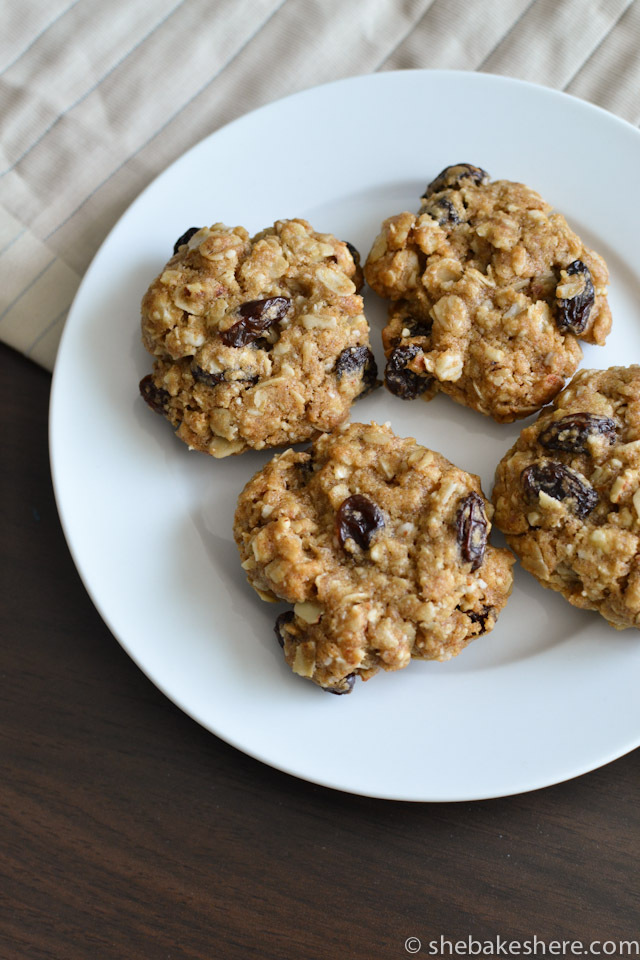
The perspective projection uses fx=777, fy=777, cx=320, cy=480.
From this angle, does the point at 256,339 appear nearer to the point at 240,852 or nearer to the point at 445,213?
the point at 445,213

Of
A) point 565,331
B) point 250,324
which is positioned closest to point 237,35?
point 250,324

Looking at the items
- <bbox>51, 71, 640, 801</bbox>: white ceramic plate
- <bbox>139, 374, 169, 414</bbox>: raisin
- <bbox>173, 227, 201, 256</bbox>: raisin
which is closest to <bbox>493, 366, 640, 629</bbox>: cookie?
<bbox>51, 71, 640, 801</bbox>: white ceramic plate

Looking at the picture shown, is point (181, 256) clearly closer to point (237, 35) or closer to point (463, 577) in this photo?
point (237, 35)

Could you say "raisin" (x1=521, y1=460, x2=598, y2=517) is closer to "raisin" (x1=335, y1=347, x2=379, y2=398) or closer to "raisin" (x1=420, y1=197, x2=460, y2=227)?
"raisin" (x1=335, y1=347, x2=379, y2=398)

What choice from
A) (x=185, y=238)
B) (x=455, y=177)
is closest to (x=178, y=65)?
(x=185, y=238)

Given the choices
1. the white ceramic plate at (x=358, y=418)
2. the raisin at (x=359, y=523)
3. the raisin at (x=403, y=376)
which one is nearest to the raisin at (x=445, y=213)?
the white ceramic plate at (x=358, y=418)

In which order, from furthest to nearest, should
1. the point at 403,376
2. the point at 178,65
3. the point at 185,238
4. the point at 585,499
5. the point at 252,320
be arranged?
the point at 178,65 → the point at 185,238 → the point at 403,376 → the point at 252,320 → the point at 585,499
